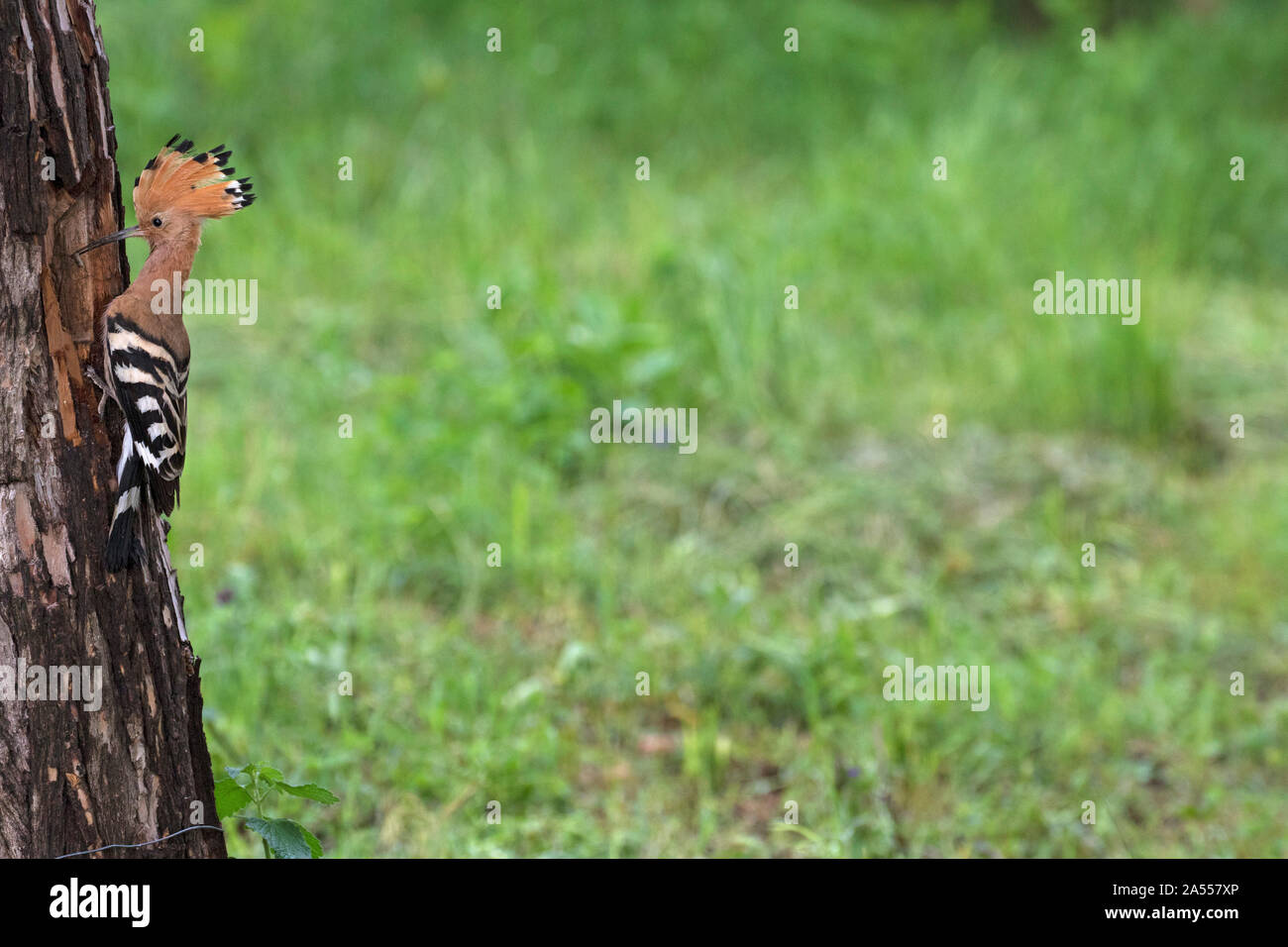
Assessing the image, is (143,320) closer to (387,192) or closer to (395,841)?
(395,841)

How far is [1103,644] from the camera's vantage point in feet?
14.4

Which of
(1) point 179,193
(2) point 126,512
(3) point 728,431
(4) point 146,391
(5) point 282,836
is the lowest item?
(5) point 282,836

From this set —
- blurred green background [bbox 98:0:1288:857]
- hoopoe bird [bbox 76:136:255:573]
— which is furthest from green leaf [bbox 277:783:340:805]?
blurred green background [bbox 98:0:1288:857]

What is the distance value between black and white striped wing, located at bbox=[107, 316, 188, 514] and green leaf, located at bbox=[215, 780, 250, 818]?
54cm

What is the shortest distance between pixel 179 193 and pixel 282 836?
1046mm

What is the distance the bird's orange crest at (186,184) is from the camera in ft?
6.86

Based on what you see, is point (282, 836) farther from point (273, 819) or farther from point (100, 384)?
point (100, 384)

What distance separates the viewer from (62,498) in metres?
1.95

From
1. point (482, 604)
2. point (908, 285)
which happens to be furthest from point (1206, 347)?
point (482, 604)

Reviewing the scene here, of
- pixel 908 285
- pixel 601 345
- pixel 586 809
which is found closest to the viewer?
pixel 586 809

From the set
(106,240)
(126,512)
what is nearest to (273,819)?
(126,512)

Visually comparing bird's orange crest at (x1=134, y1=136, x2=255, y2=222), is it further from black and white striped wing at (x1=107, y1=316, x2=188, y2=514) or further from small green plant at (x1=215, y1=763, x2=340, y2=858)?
small green plant at (x1=215, y1=763, x2=340, y2=858)

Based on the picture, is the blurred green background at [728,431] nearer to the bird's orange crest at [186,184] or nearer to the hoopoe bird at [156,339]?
the hoopoe bird at [156,339]

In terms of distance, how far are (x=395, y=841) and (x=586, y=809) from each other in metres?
0.52
